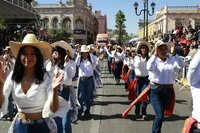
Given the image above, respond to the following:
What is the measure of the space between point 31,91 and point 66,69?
11.2 ft

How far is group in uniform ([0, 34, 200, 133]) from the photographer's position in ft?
13.4

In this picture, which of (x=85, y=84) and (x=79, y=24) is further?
(x=79, y=24)

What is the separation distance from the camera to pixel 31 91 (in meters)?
4.13

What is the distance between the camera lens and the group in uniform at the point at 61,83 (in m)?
4.09

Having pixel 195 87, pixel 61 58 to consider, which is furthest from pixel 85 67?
pixel 195 87

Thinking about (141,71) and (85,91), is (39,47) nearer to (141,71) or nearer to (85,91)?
(85,91)

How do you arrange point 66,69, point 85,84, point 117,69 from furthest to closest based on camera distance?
1. point 117,69
2. point 85,84
3. point 66,69

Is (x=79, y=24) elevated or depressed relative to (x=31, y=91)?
elevated

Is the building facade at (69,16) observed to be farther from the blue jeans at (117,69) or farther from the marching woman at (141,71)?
the marching woman at (141,71)

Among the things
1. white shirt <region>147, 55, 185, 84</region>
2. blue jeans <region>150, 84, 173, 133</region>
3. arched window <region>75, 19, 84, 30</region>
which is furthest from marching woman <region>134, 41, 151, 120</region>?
arched window <region>75, 19, 84, 30</region>

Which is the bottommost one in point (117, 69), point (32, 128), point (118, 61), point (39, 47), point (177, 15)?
A: point (117, 69)

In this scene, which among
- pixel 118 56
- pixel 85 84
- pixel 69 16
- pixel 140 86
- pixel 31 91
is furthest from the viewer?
pixel 69 16

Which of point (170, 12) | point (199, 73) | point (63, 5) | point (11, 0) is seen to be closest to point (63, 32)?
point (63, 5)

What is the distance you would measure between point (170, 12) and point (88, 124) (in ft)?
247
